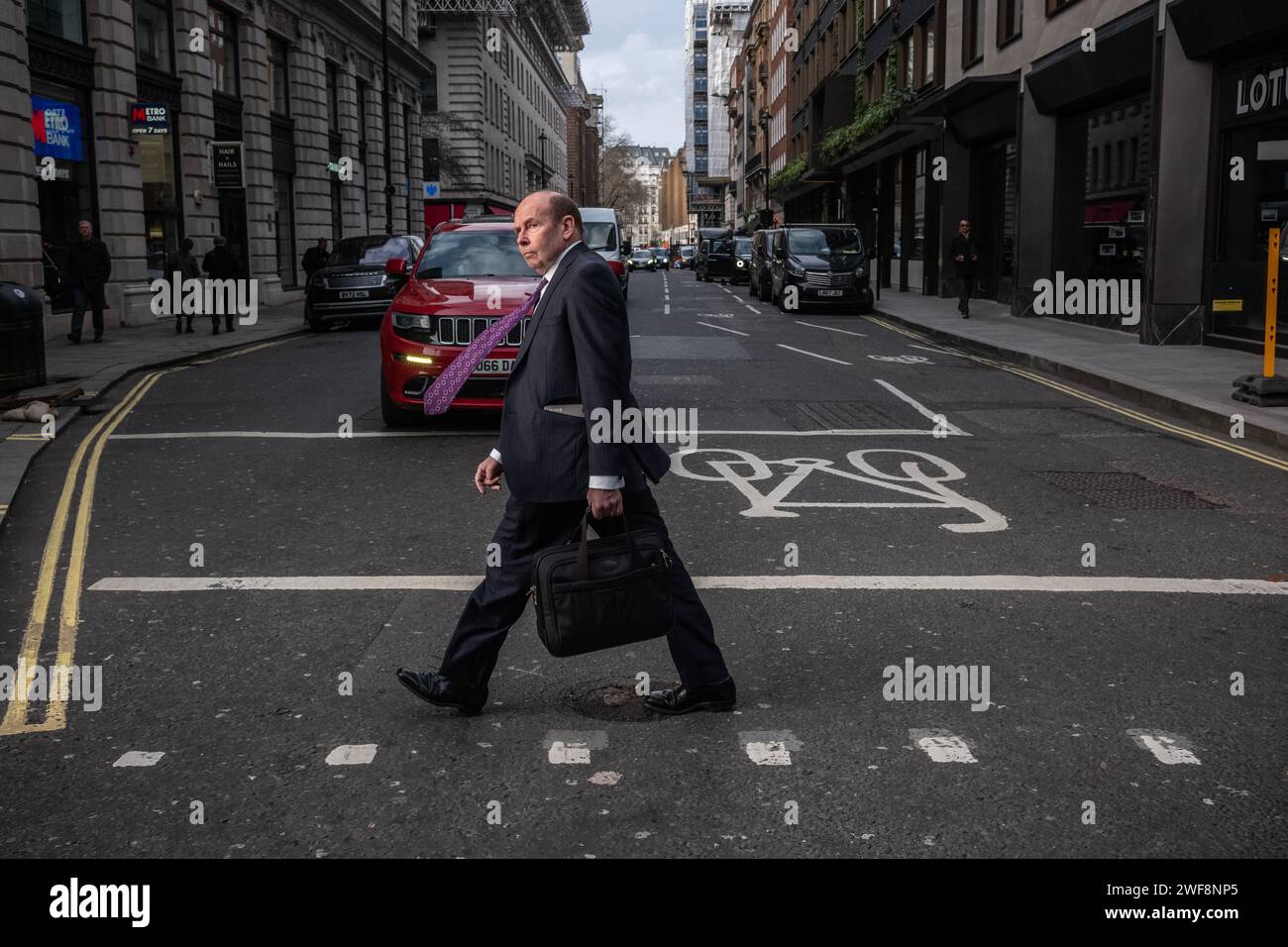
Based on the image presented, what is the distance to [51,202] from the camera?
21438mm

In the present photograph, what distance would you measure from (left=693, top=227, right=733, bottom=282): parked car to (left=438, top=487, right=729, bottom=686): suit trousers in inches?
1764

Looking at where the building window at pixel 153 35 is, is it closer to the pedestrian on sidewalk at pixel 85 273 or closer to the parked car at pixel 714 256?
the pedestrian on sidewalk at pixel 85 273

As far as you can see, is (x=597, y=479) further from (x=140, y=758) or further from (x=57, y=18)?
(x=57, y=18)

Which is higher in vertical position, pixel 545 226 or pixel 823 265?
pixel 823 265

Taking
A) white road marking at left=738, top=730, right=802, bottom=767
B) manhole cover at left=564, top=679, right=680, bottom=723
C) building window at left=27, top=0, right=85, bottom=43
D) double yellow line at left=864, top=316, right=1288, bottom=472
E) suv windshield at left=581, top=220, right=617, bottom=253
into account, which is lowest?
white road marking at left=738, top=730, right=802, bottom=767

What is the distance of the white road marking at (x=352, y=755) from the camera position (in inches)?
157

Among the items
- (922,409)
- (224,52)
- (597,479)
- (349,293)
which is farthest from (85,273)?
(597,479)

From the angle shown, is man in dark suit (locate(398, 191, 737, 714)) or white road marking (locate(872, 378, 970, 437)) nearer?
man in dark suit (locate(398, 191, 737, 714))

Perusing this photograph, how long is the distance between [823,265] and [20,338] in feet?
A: 58.3

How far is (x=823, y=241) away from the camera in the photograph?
28297 millimetres

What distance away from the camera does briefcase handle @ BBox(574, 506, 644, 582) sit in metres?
3.92

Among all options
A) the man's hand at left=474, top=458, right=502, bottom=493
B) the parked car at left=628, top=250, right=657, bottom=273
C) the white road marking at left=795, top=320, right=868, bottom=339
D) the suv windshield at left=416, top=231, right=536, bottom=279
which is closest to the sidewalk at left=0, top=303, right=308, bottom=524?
the suv windshield at left=416, top=231, right=536, bottom=279

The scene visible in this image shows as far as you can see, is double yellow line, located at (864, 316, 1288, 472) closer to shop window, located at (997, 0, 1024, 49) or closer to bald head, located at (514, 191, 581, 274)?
bald head, located at (514, 191, 581, 274)

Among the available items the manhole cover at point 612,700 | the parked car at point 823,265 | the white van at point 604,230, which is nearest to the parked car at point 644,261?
the parked car at point 823,265
